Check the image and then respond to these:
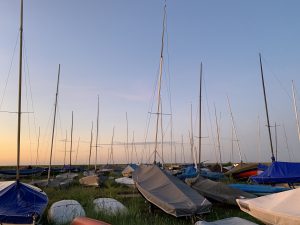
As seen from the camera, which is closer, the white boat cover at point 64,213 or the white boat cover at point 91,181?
the white boat cover at point 64,213

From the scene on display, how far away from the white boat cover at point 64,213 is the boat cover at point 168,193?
244cm

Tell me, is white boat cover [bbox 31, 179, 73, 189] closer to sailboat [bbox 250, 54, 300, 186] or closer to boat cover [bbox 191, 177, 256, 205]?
→ boat cover [bbox 191, 177, 256, 205]

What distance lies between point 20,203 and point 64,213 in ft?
5.77

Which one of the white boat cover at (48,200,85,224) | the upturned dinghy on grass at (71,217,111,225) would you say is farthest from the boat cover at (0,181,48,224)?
the upturned dinghy on grass at (71,217,111,225)

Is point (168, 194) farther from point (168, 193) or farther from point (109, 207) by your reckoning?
point (109, 207)

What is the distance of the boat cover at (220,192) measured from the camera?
47.3 feet

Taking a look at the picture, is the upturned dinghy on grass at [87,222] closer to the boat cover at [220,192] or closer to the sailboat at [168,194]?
the sailboat at [168,194]

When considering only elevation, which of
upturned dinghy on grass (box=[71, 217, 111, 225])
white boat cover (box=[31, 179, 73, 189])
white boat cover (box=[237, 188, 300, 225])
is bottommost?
white boat cover (box=[31, 179, 73, 189])

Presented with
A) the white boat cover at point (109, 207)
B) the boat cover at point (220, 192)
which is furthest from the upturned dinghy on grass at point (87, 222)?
the boat cover at point (220, 192)

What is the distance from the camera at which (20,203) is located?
11.6 m

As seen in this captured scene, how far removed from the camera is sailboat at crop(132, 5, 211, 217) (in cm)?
Answer: 1146

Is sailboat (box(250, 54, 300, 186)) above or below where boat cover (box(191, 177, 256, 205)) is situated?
above

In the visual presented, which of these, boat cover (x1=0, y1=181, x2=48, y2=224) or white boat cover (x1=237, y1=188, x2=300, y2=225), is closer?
white boat cover (x1=237, y1=188, x2=300, y2=225)

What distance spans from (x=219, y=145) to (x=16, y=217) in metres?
38.0
